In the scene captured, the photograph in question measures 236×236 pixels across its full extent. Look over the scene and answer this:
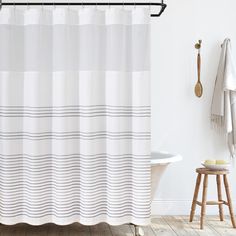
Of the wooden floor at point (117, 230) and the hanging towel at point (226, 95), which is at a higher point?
the hanging towel at point (226, 95)

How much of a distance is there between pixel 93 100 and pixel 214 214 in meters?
1.98

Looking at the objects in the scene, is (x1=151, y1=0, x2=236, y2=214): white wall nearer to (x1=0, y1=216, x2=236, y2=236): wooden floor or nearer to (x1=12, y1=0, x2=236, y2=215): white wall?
(x1=12, y1=0, x2=236, y2=215): white wall

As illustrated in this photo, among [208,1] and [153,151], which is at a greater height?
[208,1]

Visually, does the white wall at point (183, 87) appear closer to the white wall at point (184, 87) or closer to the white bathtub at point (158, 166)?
the white wall at point (184, 87)

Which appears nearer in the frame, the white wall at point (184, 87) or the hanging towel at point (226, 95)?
the hanging towel at point (226, 95)

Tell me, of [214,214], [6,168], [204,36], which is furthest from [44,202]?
[204,36]

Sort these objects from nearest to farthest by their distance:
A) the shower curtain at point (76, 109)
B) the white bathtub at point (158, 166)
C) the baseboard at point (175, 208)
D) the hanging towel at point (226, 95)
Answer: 1. the shower curtain at point (76, 109)
2. the white bathtub at point (158, 166)
3. the hanging towel at point (226, 95)
4. the baseboard at point (175, 208)

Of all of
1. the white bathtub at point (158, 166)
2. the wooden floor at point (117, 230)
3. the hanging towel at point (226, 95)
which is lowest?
the wooden floor at point (117, 230)

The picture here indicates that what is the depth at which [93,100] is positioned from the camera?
134 inches

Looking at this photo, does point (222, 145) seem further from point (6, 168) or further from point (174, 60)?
point (6, 168)

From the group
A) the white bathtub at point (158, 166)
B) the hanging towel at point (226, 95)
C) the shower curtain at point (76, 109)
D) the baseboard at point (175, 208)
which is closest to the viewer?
the shower curtain at point (76, 109)

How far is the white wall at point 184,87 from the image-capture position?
458 centimetres

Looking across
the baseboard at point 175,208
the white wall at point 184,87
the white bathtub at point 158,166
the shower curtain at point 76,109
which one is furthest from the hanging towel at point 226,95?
the shower curtain at point 76,109

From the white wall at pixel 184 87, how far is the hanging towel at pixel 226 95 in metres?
0.10
